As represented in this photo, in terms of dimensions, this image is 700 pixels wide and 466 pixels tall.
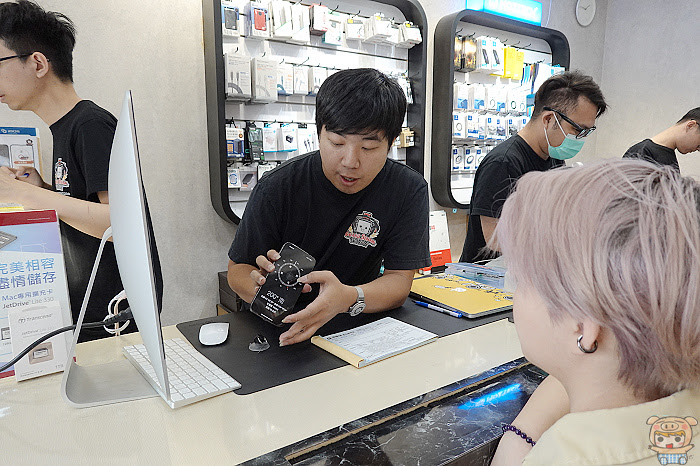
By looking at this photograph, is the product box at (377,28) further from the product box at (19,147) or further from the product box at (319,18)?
the product box at (19,147)

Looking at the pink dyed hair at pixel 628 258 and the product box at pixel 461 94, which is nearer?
the pink dyed hair at pixel 628 258

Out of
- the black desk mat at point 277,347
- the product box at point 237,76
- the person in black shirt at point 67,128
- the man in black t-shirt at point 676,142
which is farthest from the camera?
the man in black t-shirt at point 676,142

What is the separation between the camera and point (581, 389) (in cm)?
67

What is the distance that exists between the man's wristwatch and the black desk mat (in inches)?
0.9

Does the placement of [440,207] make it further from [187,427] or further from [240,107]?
[187,427]

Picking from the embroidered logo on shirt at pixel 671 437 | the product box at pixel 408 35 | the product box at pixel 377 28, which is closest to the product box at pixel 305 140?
the product box at pixel 377 28

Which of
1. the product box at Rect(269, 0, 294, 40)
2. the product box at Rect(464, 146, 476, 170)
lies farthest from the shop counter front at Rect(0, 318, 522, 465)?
the product box at Rect(464, 146, 476, 170)

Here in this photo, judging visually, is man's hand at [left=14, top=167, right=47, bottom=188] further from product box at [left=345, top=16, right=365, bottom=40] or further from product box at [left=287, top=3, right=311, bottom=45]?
product box at [left=345, top=16, right=365, bottom=40]

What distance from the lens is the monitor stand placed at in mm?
935

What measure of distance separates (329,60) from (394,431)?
272 centimetres

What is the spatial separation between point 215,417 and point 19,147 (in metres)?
2.11

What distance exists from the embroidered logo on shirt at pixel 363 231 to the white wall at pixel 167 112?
58.1 inches

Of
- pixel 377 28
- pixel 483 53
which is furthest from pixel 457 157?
pixel 377 28

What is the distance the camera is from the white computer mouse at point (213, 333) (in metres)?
1.22
